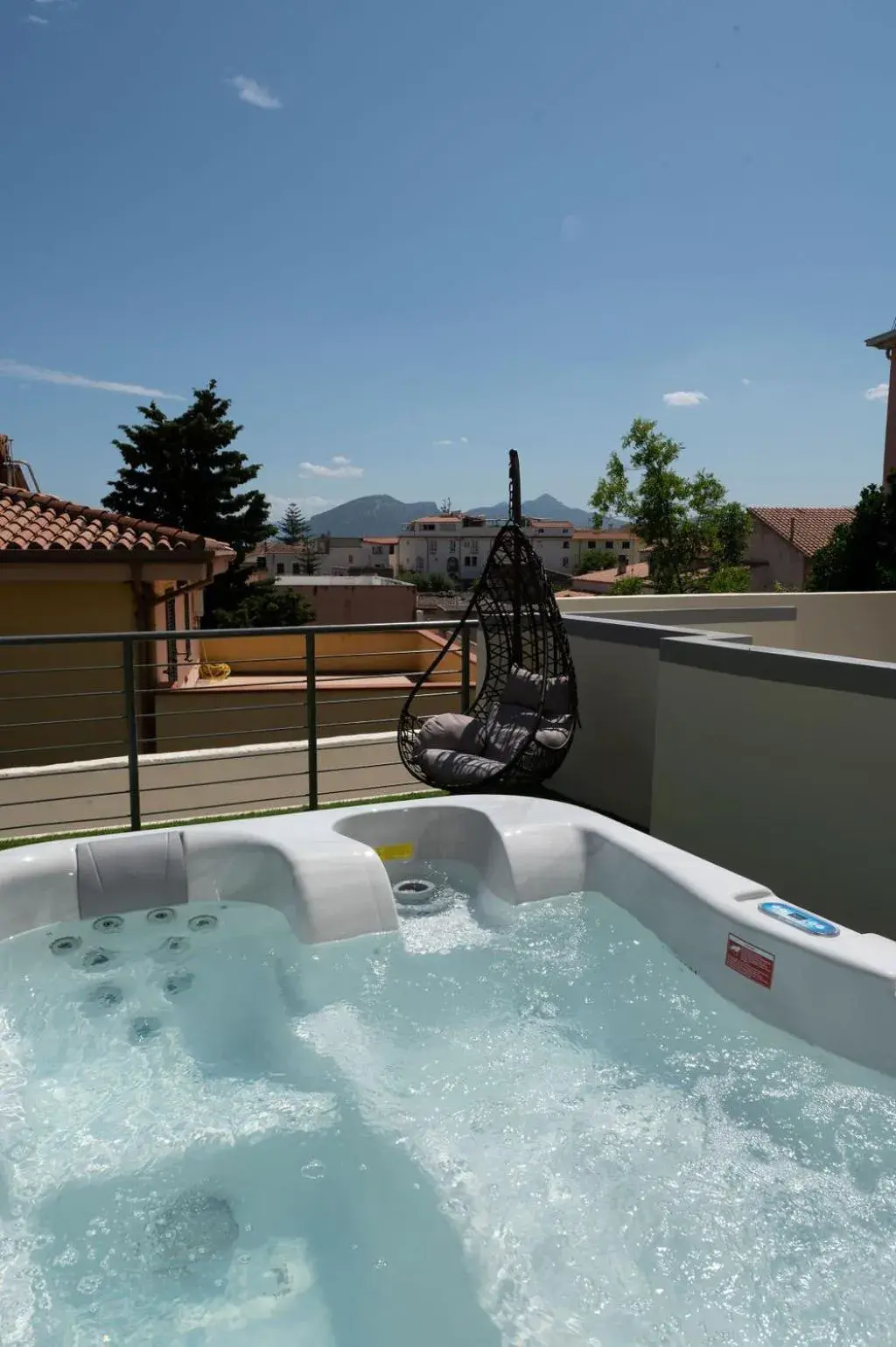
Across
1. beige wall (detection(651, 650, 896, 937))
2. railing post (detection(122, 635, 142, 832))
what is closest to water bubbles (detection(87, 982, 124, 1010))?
railing post (detection(122, 635, 142, 832))

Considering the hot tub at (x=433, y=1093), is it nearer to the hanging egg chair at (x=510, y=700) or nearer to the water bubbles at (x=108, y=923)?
the water bubbles at (x=108, y=923)

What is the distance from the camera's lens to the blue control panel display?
233 centimetres

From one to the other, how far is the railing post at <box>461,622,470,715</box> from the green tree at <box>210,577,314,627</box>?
17.5m

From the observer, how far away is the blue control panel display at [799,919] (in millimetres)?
2334

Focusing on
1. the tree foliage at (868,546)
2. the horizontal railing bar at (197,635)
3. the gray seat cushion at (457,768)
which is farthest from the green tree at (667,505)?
the gray seat cushion at (457,768)

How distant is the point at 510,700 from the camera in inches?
183

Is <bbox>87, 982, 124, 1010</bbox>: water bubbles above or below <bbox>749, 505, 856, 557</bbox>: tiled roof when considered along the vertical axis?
below

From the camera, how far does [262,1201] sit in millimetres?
1909

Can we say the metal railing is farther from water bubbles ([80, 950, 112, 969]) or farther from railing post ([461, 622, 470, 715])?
water bubbles ([80, 950, 112, 969])

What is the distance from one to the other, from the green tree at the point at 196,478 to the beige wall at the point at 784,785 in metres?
19.7

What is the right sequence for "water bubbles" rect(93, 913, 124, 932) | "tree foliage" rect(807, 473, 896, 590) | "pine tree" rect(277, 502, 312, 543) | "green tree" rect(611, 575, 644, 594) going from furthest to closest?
1. "pine tree" rect(277, 502, 312, 543)
2. "green tree" rect(611, 575, 644, 594)
3. "tree foliage" rect(807, 473, 896, 590)
4. "water bubbles" rect(93, 913, 124, 932)

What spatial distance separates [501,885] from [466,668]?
223 centimetres

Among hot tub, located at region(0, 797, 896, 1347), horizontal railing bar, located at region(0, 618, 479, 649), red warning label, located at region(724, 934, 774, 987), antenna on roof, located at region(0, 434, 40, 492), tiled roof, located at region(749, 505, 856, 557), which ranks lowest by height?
hot tub, located at region(0, 797, 896, 1347)

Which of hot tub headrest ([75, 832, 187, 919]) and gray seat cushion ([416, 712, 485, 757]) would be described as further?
gray seat cushion ([416, 712, 485, 757])
